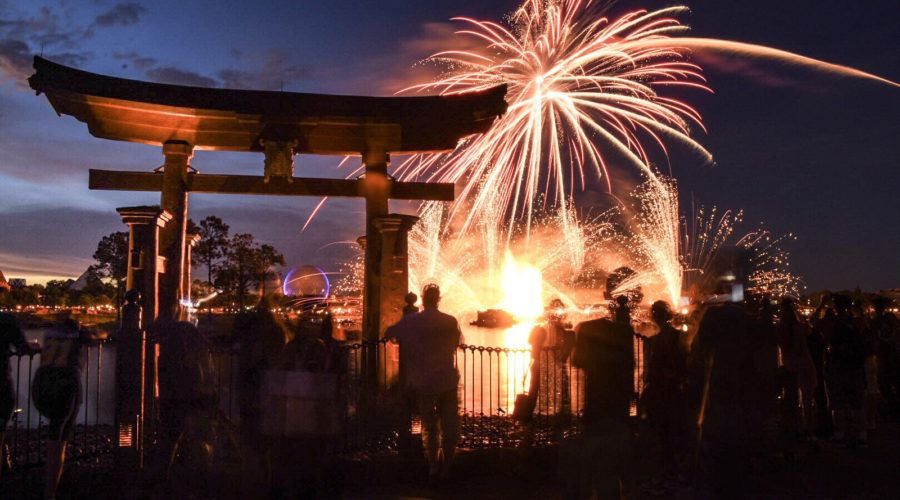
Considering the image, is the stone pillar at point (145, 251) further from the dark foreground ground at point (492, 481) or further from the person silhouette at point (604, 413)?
the person silhouette at point (604, 413)

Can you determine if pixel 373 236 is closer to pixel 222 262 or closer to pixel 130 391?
pixel 130 391

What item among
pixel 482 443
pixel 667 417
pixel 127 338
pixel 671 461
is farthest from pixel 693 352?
pixel 127 338

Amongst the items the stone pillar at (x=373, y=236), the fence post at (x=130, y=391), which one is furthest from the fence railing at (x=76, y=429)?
the stone pillar at (x=373, y=236)

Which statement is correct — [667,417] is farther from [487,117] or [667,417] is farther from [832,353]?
[487,117]

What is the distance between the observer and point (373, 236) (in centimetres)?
1314

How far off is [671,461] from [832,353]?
3558mm

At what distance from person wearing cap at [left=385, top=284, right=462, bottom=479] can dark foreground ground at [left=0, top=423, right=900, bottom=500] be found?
662mm

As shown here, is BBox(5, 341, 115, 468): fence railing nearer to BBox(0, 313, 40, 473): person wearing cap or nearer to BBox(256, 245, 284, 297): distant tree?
BBox(0, 313, 40, 473): person wearing cap

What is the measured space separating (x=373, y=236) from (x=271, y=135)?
2.74 meters

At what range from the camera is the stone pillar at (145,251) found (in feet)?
36.4

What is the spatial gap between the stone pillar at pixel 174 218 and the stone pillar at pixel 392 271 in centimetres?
372


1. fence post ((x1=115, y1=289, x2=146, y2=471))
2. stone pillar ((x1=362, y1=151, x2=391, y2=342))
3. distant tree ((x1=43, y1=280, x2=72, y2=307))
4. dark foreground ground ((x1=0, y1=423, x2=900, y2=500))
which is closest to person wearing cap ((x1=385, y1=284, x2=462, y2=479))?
dark foreground ground ((x1=0, y1=423, x2=900, y2=500))

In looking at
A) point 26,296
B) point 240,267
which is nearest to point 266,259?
point 240,267

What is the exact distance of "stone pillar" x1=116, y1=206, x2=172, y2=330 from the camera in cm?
1111
